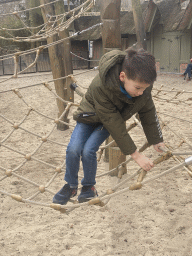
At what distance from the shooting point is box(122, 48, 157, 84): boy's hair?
52.6 inches

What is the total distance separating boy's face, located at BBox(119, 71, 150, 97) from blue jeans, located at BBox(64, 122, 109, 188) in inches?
14.2

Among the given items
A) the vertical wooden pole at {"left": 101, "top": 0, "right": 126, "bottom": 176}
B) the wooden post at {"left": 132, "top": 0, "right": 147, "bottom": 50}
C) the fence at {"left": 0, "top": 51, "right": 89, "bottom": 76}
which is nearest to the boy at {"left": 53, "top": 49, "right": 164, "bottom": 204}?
the vertical wooden pole at {"left": 101, "top": 0, "right": 126, "bottom": 176}

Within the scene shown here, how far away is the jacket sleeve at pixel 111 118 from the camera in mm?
1575

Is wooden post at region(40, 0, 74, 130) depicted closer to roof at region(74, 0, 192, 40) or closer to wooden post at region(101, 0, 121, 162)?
wooden post at region(101, 0, 121, 162)

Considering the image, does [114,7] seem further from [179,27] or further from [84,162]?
[179,27]

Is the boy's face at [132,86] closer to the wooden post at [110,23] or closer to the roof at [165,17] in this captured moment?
the wooden post at [110,23]

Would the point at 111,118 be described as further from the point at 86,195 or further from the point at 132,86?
the point at 86,195

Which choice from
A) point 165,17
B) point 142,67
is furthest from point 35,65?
point 142,67

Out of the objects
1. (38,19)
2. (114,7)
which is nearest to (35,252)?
(114,7)

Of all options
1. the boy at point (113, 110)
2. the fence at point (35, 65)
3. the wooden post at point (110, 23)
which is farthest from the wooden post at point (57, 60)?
the fence at point (35, 65)

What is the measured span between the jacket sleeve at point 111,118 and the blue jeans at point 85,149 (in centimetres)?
16

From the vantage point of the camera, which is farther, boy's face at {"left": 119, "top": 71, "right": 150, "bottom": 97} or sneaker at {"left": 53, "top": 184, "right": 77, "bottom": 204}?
sneaker at {"left": 53, "top": 184, "right": 77, "bottom": 204}

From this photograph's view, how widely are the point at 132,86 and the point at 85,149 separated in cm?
48

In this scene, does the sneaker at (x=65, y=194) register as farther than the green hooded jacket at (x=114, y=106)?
Yes
